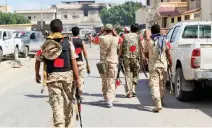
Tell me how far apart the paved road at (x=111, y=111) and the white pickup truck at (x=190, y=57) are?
1.31ft

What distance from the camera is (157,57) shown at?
8.09 meters

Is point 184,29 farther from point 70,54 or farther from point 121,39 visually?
point 70,54

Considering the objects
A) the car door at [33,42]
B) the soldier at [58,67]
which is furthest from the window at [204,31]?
the car door at [33,42]

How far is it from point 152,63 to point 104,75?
1150 millimetres

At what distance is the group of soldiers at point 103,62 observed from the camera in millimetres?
5477

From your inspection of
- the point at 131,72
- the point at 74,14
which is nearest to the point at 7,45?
the point at 131,72

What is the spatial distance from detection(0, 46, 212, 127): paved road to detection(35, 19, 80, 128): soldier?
1.38 m

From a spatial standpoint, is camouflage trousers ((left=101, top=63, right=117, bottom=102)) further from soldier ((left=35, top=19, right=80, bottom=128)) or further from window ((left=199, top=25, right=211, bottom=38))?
soldier ((left=35, top=19, right=80, bottom=128))

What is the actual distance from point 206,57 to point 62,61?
335 centimetres

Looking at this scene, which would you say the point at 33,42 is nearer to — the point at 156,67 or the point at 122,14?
the point at 156,67

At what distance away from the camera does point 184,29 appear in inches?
371

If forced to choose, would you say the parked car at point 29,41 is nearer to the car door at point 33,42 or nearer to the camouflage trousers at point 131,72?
the car door at point 33,42

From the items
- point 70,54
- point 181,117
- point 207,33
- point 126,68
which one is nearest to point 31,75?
point 126,68

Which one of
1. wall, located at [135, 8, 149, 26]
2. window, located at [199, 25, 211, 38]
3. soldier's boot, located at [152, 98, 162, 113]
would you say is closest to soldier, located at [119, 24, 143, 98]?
window, located at [199, 25, 211, 38]
